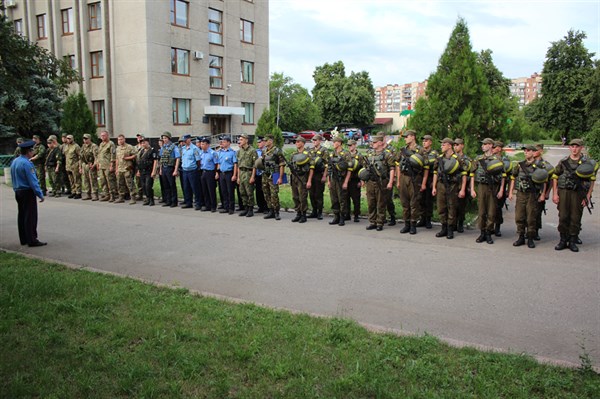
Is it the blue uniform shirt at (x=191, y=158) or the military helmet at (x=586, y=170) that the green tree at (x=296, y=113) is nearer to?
the blue uniform shirt at (x=191, y=158)

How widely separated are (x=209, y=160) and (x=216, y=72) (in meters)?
26.7

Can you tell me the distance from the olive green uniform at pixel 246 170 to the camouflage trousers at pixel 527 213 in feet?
19.7

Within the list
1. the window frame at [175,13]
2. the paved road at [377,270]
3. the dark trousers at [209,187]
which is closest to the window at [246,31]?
the window frame at [175,13]

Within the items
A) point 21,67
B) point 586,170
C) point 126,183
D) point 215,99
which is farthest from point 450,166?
point 215,99

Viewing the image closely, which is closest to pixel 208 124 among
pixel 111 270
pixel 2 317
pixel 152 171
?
pixel 152 171

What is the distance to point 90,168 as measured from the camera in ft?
51.7

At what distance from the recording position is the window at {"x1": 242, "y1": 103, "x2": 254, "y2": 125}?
41.2 meters

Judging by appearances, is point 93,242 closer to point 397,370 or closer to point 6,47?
point 6,47

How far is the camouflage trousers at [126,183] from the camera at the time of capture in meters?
14.7

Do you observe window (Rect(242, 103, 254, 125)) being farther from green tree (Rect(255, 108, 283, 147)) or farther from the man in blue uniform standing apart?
the man in blue uniform standing apart

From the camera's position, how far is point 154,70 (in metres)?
33.0

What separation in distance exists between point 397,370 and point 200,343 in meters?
1.83

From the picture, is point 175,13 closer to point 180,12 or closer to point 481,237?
point 180,12

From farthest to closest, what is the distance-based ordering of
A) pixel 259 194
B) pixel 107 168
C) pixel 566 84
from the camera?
1. pixel 566 84
2. pixel 107 168
3. pixel 259 194
